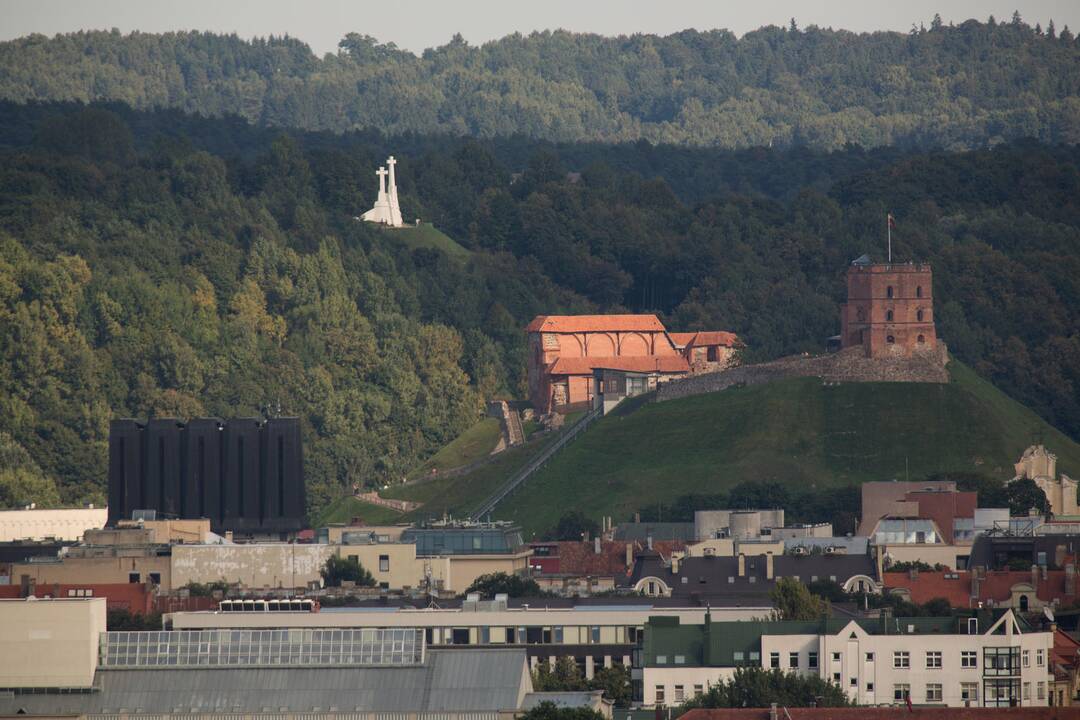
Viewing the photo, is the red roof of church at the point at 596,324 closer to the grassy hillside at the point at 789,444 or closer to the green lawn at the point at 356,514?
the grassy hillside at the point at 789,444

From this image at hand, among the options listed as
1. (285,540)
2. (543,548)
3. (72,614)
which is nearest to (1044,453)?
(543,548)

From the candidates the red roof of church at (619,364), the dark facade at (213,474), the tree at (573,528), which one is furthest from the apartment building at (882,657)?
the red roof of church at (619,364)

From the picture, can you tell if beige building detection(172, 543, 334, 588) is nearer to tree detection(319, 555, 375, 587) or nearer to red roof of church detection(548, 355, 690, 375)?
tree detection(319, 555, 375, 587)

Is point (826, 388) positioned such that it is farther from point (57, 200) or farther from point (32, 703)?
point (32, 703)

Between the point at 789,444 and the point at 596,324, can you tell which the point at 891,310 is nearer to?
the point at 789,444

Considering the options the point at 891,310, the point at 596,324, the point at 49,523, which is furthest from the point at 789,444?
the point at 596,324

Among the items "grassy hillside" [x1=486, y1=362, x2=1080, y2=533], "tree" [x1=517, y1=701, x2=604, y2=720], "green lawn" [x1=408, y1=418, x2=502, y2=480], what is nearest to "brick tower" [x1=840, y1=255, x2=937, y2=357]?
"grassy hillside" [x1=486, y1=362, x2=1080, y2=533]

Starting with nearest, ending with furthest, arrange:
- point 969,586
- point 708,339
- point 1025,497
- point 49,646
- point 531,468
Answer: point 49,646 → point 969,586 → point 1025,497 → point 531,468 → point 708,339
